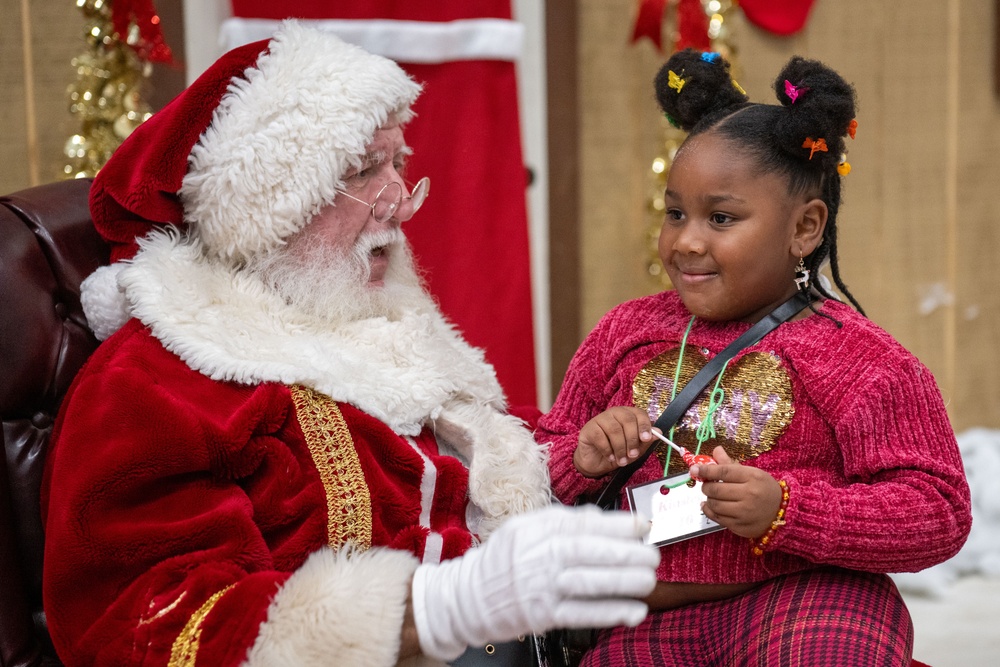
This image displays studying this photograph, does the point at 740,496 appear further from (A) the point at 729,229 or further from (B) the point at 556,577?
(A) the point at 729,229

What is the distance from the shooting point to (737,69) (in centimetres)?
312

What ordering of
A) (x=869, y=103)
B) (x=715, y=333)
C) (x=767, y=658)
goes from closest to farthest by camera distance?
(x=767, y=658)
(x=715, y=333)
(x=869, y=103)

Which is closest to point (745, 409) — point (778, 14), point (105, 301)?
point (105, 301)

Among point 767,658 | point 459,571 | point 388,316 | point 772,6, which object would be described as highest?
point 772,6

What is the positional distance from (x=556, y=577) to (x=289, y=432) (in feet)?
1.74

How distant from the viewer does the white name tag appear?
1.53m

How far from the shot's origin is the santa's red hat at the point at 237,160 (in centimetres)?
167

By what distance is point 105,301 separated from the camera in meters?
1.64

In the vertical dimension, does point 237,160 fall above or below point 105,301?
above

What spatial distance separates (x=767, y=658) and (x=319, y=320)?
0.90 metres

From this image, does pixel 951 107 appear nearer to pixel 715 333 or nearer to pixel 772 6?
pixel 772 6

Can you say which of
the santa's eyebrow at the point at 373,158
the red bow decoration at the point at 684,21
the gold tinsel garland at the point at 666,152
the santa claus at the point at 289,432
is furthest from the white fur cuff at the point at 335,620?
the red bow decoration at the point at 684,21

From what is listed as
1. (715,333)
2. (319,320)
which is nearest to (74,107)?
(319,320)

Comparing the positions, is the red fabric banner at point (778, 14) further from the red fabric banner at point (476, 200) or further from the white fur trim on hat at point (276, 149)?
the white fur trim on hat at point (276, 149)
